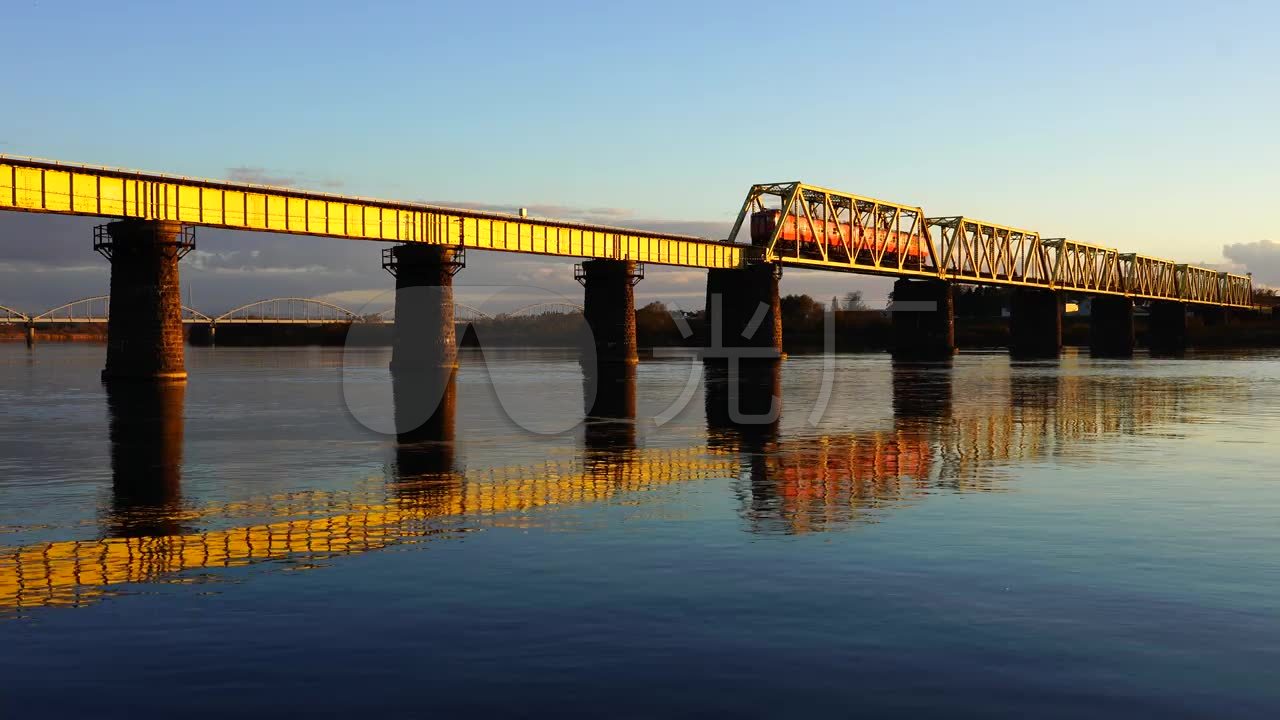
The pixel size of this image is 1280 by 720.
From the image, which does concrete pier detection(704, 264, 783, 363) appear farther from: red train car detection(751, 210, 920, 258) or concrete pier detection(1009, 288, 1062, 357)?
concrete pier detection(1009, 288, 1062, 357)

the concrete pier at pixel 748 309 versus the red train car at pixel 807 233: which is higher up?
the red train car at pixel 807 233

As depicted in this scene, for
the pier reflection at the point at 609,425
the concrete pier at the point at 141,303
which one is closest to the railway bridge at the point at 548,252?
the concrete pier at the point at 141,303

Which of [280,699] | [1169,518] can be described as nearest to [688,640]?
[280,699]

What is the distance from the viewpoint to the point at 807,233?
429ft

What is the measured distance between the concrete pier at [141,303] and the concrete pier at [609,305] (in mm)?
45854

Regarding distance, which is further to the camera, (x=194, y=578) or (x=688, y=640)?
(x=194, y=578)

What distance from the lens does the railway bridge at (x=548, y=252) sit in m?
64.4

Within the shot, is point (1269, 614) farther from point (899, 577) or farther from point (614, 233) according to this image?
point (614, 233)

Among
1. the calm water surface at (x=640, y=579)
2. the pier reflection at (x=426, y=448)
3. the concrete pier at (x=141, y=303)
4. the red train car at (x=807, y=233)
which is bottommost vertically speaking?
the calm water surface at (x=640, y=579)

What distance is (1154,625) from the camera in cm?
1161

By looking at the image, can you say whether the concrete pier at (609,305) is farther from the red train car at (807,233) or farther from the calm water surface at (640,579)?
the calm water surface at (640,579)

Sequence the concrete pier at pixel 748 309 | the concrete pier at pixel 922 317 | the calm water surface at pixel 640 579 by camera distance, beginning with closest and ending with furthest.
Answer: the calm water surface at pixel 640 579, the concrete pier at pixel 748 309, the concrete pier at pixel 922 317

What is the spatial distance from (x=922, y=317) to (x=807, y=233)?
33.9m

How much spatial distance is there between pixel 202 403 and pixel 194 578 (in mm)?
40028
